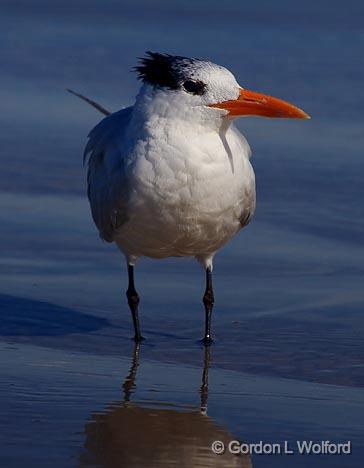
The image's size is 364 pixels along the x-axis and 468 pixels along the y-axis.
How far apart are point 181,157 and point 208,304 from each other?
923 mm

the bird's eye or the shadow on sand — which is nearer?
the bird's eye

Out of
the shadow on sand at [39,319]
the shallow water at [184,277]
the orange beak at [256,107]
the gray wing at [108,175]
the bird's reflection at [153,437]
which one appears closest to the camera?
the bird's reflection at [153,437]

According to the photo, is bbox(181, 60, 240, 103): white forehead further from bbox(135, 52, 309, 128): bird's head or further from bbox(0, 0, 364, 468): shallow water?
bbox(0, 0, 364, 468): shallow water

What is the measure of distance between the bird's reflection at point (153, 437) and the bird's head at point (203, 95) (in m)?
1.49

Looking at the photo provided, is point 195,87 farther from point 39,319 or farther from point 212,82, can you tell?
point 39,319

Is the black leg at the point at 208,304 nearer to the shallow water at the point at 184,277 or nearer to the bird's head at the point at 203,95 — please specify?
the shallow water at the point at 184,277

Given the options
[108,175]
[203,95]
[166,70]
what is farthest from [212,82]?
[108,175]

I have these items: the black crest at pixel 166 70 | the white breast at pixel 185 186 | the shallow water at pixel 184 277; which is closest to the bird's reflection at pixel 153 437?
the shallow water at pixel 184 277

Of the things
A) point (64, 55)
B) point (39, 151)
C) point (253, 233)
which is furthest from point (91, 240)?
point (64, 55)

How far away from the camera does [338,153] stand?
10555mm

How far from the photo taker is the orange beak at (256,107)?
286 inches

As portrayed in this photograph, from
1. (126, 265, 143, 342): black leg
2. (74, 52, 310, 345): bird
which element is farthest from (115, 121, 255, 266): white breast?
(126, 265, 143, 342): black leg

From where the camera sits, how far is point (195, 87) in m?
7.28

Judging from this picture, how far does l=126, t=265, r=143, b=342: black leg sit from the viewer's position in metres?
7.68
